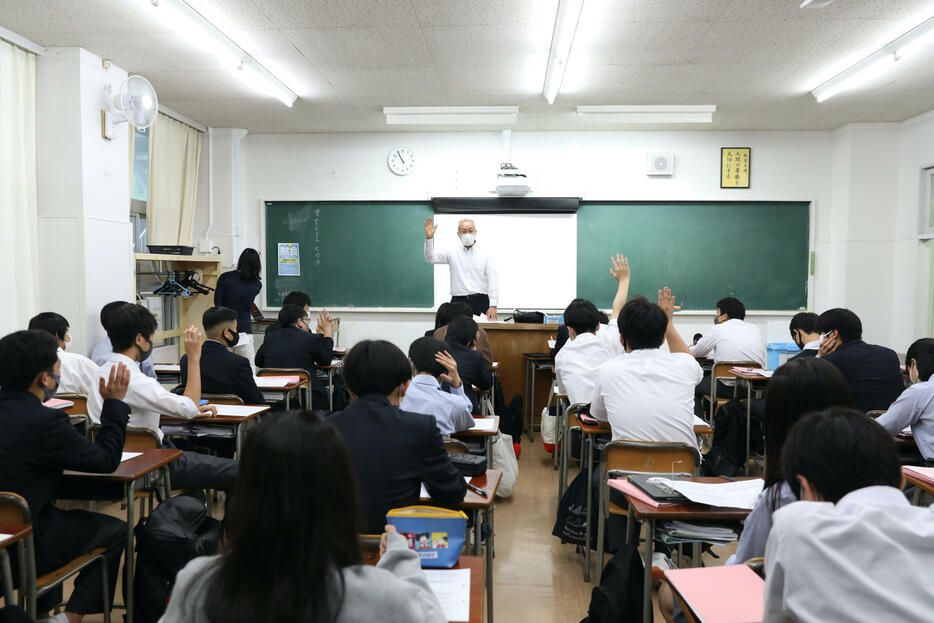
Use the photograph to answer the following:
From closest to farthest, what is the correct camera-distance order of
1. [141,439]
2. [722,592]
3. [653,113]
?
[722,592]
[141,439]
[653,113]

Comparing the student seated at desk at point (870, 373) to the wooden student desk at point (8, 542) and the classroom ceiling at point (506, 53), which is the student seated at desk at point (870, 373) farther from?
the wooden student desk at point (8, 542)

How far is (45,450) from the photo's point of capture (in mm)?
1991

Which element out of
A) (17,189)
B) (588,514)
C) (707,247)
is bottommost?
(588,514)

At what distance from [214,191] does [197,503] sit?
5.79 m

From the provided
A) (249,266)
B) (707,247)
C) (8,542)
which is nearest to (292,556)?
(8,542)

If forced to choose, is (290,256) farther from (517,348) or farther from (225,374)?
(225,374)

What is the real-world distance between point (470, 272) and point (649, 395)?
13.1 ft

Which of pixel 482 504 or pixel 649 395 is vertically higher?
A: pixel 649 395

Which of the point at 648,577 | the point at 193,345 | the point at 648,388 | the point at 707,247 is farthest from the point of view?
the point at 707,247

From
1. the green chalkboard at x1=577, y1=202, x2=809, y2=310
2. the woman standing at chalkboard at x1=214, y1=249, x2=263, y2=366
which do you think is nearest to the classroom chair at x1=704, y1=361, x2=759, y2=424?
the green chalkboard at x1=577, y1=202, x2=809, y2=310

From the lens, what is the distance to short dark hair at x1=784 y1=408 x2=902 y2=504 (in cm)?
120

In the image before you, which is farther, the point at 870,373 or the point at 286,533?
the point at 870,373

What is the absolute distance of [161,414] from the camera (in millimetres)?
3059

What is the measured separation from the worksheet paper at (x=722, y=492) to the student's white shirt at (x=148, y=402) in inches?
81.0
